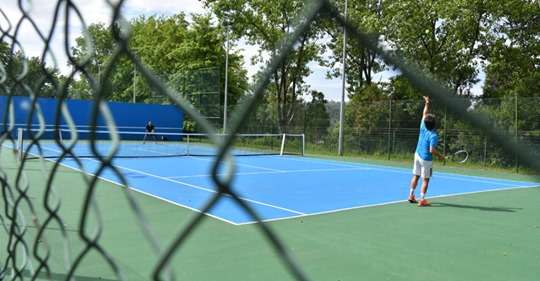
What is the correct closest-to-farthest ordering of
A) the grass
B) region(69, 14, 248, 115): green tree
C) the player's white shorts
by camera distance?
1. the grass
2. the player's white shorts
3. region(69, 14, 248, 115): green tree

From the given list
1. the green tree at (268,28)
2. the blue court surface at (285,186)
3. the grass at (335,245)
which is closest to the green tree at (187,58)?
the green tree at (268,28)

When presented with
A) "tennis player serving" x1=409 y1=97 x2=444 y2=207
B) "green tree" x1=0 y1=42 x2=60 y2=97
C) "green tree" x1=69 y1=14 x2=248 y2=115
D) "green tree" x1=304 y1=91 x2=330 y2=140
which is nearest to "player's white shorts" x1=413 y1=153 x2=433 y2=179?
"tennis player serving" x1=409 y1=97 x2=444 y2=207

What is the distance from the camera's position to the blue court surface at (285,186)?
7.19 meters

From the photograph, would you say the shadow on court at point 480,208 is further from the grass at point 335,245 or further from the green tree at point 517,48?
the green tree at point 517,48

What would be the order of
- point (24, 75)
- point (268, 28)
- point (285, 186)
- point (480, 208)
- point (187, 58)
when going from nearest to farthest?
point (24, 75), point (480, 208), point (285, 186), point (268, 28), point (187, 58)

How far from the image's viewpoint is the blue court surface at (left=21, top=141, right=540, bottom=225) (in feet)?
23.6

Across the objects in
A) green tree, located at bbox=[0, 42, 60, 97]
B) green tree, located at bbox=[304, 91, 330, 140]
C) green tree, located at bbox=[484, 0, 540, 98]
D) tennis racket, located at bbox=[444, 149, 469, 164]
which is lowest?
tennis racket, located at bbox=[444, 149, 469, 164]

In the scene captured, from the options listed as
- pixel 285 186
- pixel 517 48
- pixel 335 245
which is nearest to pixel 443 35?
pixel 517 48

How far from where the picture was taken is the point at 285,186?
9719mm

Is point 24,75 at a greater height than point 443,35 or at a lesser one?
lesser

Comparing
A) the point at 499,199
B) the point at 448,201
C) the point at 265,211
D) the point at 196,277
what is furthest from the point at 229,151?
the point at 499,199

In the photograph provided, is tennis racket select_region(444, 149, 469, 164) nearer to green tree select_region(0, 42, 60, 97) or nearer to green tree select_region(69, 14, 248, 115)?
green tree select_region(69, 14, 248, 115)

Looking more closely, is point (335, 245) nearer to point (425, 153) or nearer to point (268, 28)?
point (425, 153)

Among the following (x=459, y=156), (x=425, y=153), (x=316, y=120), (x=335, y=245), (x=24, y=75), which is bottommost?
(x=335, y=245)
